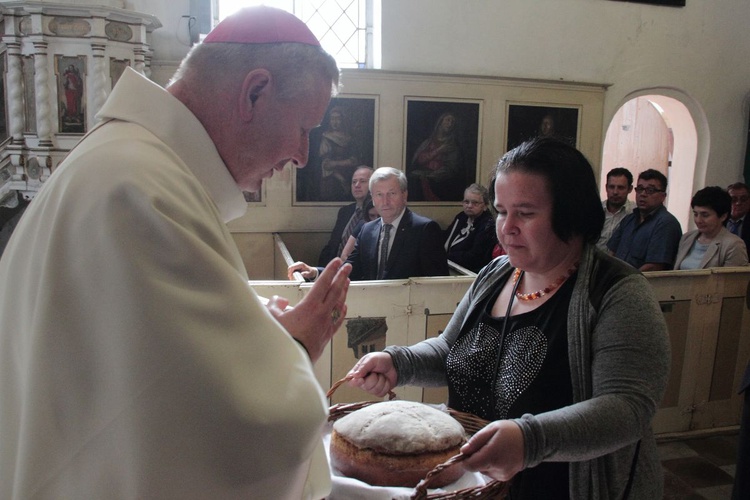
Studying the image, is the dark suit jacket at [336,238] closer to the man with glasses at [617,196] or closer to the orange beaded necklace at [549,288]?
the man with glasses at [617,196]

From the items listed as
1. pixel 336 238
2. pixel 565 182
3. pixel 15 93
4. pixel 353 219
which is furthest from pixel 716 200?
pixel 15 93

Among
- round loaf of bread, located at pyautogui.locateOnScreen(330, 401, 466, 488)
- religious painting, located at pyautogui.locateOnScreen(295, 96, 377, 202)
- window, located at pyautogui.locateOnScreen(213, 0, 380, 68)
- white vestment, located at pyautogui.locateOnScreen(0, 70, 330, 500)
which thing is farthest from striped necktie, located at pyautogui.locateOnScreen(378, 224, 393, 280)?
window, located at pyautogui.locateOnScreen(213, 0, 380, 68)

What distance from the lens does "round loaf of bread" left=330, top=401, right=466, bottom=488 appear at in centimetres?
151

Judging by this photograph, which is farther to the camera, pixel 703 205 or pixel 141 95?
pixel 703 205

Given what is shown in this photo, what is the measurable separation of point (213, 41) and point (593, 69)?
7832mm

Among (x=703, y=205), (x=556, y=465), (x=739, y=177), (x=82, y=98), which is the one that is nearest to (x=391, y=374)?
(x=556, y=465)

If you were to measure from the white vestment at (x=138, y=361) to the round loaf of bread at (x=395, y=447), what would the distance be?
494 mm

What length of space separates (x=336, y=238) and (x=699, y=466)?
3724 millimetres

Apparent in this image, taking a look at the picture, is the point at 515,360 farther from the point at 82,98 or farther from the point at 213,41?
the point at 82,98

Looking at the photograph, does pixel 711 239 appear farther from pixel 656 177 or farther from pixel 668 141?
pixel 668 141

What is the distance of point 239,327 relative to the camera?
1036 millimetres

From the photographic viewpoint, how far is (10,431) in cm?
109

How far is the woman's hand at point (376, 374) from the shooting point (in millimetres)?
1811

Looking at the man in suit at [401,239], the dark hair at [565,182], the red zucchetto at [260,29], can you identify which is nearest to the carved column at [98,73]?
the man in suit at [401,239]
